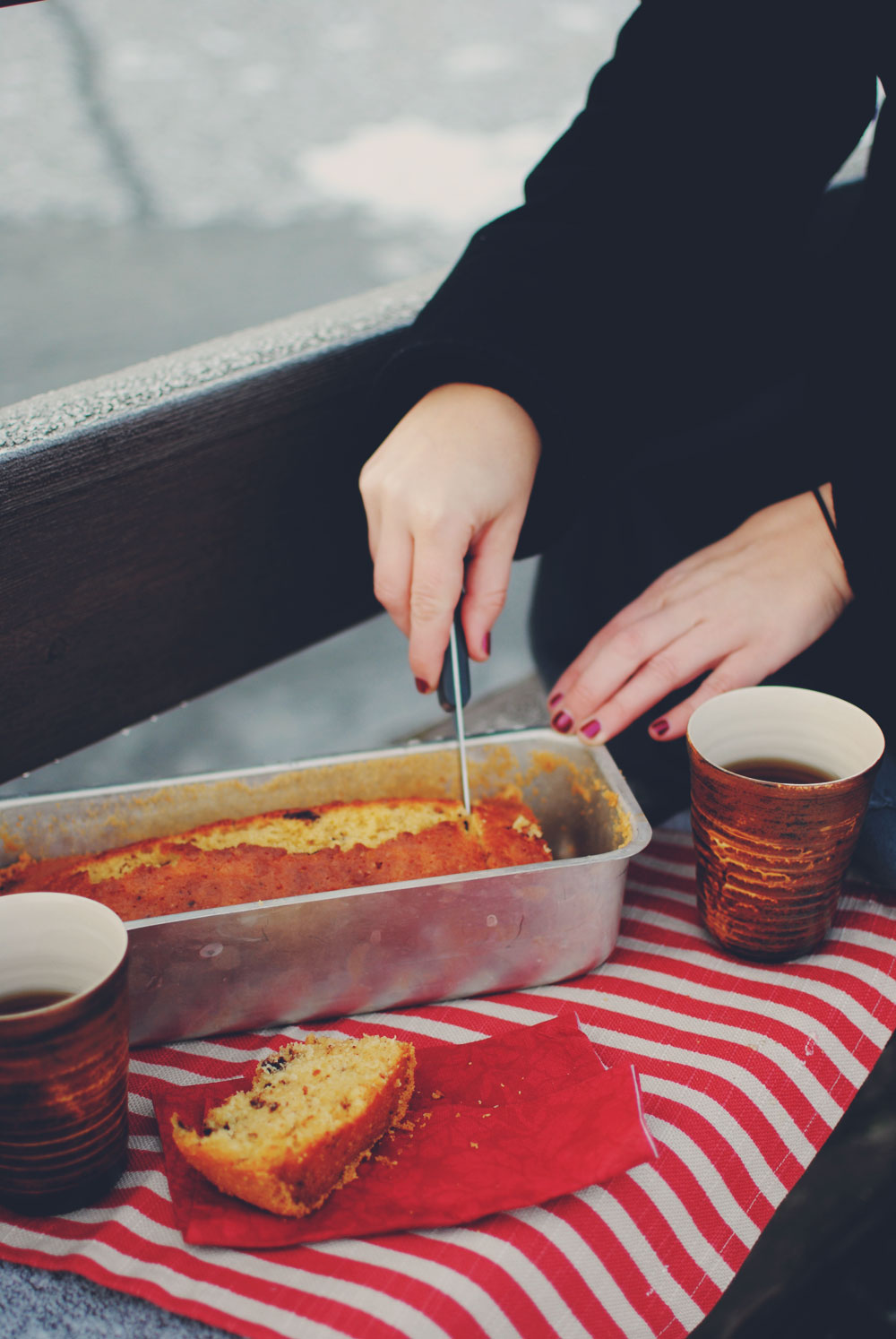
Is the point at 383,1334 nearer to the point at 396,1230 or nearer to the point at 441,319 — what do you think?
the point at 396,1230

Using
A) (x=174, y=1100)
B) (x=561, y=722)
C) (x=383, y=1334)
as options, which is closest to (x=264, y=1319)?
(x=383, y=1334)

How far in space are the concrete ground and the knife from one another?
17.0 inches

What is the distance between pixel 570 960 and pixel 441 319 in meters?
0.69

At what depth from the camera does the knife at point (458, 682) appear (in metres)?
1.09

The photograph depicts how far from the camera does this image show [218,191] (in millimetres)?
7219

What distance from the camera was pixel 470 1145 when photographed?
2.64 feet

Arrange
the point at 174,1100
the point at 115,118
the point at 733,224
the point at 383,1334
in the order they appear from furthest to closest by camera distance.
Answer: the point at 115,118, the point at 733,224, the point at 174,1100, the point at 383,1334

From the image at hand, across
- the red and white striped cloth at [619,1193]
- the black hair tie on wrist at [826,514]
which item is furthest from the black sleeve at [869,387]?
the red and white striped cloth at [619,1193]

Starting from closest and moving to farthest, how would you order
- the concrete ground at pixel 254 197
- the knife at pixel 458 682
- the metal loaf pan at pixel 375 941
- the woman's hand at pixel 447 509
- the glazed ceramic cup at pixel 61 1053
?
the glazed ceramic cup at pixel 61 1053
the metal loaf pan at pixel 375 941
the woman's hand at pixel 447 509
the knife at pixel 458 682
the concrete ground at pixel 254 197

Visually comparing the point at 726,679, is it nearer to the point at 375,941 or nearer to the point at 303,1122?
the point at 375,941

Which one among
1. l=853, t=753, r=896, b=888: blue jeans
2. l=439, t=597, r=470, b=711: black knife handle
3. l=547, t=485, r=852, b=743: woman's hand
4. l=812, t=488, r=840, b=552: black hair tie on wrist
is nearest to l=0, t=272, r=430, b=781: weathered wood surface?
l=439, t=597, r=470, b=711: black knife handle

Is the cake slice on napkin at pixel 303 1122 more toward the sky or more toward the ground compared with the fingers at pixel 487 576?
more toward the ground

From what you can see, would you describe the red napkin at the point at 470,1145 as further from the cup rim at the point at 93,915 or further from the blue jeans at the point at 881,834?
the blue jeans at the point at 881,834

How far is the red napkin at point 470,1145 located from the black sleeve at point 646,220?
624 mm
